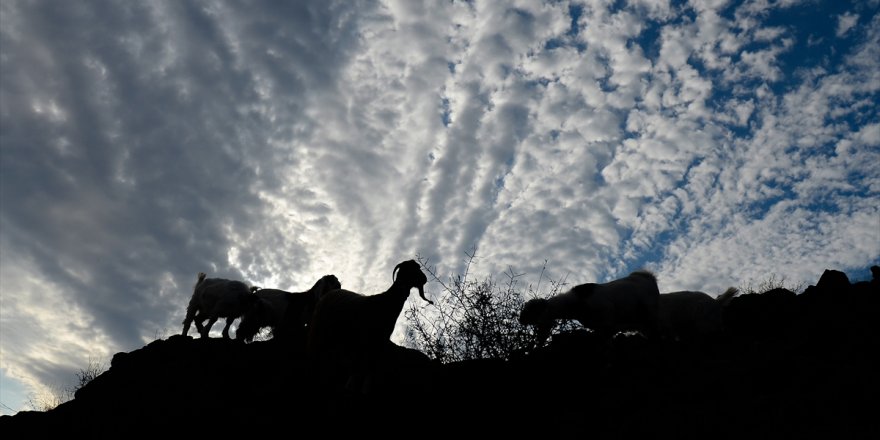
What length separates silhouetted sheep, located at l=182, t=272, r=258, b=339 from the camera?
15.2 m

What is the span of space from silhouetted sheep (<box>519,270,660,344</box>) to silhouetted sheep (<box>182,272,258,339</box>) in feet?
29.6

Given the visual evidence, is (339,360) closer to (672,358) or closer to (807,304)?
(672,358)

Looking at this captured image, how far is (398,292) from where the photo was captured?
8.95m

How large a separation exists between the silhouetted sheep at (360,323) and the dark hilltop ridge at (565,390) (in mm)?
561

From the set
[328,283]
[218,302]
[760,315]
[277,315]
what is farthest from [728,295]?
[218,302]

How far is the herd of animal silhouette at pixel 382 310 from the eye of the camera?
28.7 ft

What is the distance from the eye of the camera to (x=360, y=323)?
863 centimetres

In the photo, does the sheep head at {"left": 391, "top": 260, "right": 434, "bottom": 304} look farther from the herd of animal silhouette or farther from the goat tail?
the goat tail

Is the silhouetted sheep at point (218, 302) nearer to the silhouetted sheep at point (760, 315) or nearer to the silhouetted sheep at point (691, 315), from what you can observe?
the silhouetted sheep at point (691, 315)

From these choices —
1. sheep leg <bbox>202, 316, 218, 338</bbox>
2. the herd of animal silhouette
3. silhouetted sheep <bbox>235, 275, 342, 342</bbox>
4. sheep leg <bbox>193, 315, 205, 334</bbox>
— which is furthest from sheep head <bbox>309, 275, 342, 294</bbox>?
sheep leg <bbox>193, 315, 205, 334</bbox>

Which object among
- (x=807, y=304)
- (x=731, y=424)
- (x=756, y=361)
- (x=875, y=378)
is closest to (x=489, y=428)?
(x=731, y=424)

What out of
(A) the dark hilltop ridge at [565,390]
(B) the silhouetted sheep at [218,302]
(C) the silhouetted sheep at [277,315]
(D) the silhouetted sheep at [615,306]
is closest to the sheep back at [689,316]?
(A) the dark hilltop ridge at [565,390]

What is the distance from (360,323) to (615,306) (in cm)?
563

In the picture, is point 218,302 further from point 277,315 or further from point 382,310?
point 382,310
